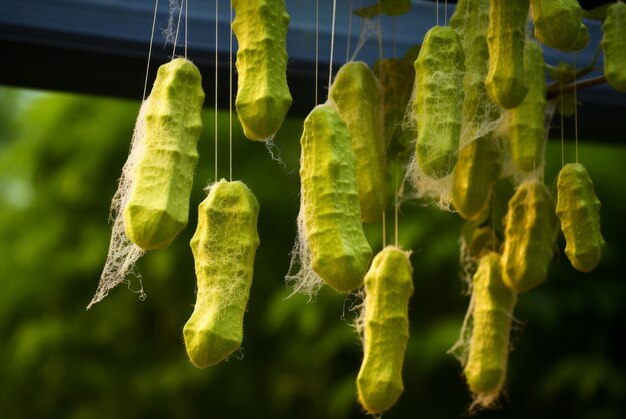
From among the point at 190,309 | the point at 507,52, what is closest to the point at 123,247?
the point at 507,52

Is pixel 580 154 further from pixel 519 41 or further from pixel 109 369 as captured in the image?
pixel 519 41

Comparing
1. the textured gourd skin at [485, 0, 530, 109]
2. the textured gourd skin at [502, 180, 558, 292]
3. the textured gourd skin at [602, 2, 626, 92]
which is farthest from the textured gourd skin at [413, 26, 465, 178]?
the textured gourd skin at [502, 180, 558, 292]

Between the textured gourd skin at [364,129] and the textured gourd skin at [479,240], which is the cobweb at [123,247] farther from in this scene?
the textured gourd skin at [479,240]

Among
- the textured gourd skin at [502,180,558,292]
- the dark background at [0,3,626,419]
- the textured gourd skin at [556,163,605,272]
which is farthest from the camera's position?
the dark background at [0,3,626,419]

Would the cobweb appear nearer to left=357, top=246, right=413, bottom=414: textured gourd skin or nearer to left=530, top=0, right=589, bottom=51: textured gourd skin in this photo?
left=357, top=246, right=413, bottom=414: textured gourd skin

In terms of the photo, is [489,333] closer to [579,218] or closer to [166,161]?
[579,218]

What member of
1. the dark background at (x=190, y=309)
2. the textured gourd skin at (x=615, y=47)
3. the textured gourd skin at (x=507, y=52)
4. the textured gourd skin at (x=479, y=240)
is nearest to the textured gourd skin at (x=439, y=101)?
the textured gourd skin at (x=507, y=52)
